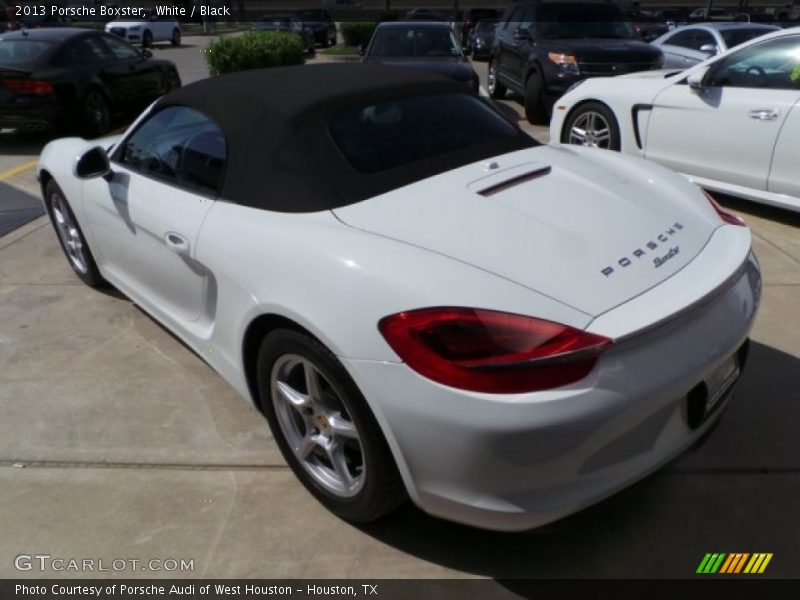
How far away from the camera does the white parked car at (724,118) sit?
16.6 feet

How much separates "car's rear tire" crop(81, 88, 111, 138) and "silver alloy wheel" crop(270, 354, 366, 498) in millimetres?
8139

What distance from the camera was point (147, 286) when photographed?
3443 mm

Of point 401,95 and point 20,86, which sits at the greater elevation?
point 401,95

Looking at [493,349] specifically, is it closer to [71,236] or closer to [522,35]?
[71,236]

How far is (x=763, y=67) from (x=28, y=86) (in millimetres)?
8262

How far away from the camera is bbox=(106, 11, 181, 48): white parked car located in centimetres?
2948

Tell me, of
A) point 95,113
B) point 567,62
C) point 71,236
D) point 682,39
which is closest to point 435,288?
point 71,236

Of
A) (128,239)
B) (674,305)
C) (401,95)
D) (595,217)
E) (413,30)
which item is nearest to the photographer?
(674,305)

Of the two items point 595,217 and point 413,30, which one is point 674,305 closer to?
point 595,217

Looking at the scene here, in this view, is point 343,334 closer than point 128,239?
Yes

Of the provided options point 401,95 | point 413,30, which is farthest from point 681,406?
point 413,30

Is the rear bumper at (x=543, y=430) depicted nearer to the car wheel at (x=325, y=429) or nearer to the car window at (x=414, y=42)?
the car wheel at (x=325, y=429)

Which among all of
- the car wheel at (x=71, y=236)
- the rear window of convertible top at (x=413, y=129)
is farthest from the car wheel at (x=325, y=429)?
the car wheel at (x=71, y=236)

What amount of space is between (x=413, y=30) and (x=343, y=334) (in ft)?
28.6
